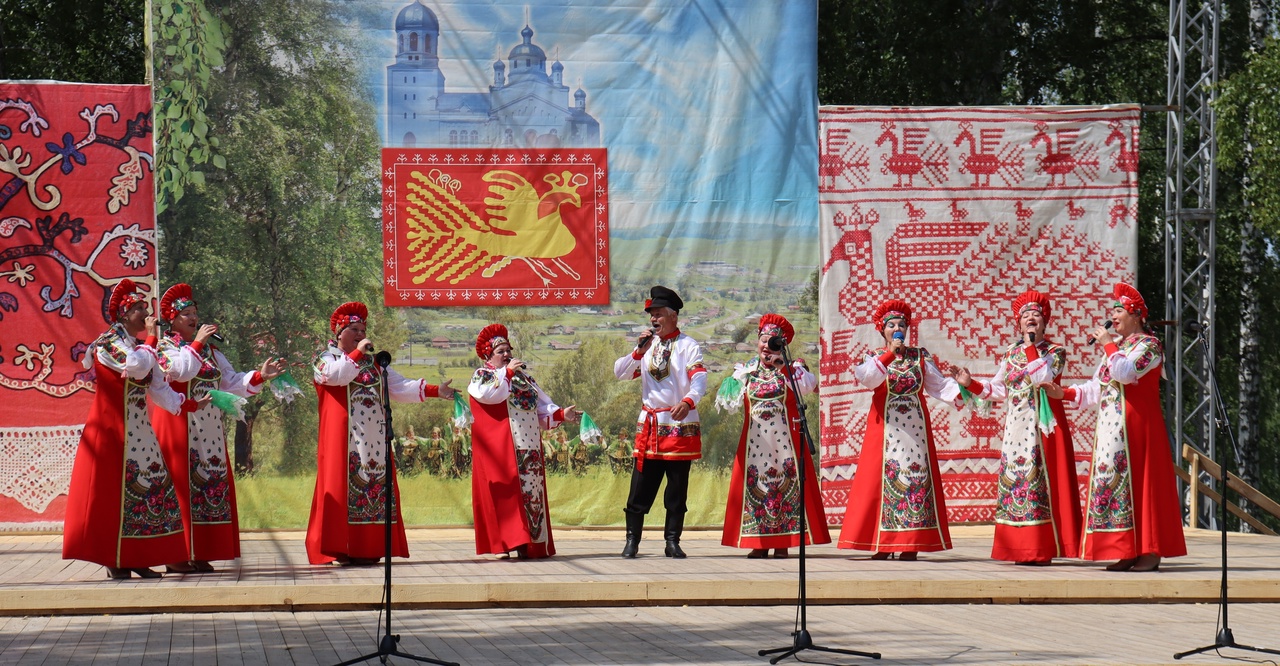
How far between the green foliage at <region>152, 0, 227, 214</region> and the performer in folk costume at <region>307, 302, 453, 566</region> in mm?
2045

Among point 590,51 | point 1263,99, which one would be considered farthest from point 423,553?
point 1263,99

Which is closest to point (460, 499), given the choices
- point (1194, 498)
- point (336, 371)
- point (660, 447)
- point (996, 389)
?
point (660, 447)

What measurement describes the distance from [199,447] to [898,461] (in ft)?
12.4

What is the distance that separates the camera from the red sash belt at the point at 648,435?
8312 millimetres

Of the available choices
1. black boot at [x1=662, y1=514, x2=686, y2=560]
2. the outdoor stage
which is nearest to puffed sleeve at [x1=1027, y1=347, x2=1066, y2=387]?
the outdoor stage

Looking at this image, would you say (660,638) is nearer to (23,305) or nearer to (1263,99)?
(23,305)

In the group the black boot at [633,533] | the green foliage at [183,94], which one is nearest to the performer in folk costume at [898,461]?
the black boot at [633,533]

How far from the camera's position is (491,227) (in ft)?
31.6

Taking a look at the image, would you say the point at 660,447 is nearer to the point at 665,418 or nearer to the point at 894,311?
the point at 665,418

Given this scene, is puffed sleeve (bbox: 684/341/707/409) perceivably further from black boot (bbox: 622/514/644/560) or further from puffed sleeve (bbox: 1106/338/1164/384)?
puffed sleeve (bbox: 1106/338/1164/384)

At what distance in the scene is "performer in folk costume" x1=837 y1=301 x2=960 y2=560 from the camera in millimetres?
8211

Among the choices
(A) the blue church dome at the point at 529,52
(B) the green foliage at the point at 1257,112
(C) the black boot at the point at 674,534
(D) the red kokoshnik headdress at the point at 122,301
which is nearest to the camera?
(D) the red kokoshnik headdress at the point at 122,301

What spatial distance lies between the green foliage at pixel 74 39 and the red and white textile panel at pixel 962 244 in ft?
27.5

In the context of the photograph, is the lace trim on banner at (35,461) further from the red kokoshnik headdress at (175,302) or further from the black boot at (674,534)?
the black boot at (674,534)
